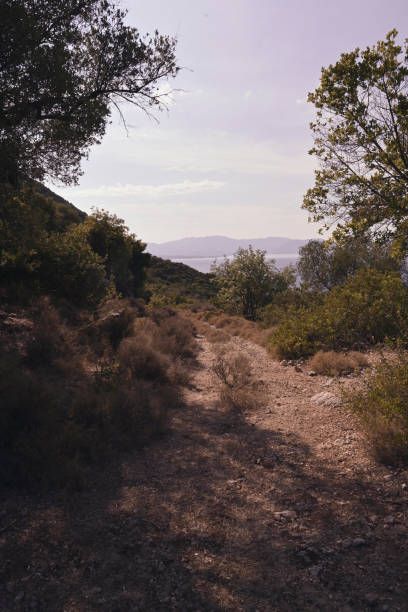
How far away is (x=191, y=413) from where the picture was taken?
304 inches

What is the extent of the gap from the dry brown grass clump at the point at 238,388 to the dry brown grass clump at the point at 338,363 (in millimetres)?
2090

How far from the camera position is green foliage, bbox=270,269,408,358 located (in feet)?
39.0

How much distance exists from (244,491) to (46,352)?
5.62 meters

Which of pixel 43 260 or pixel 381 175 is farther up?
pixel 381 175

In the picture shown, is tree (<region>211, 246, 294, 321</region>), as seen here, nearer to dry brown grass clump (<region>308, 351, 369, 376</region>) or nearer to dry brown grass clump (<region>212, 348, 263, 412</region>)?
dry brown grass clump (<region>308, 351, 369, 376</region>)

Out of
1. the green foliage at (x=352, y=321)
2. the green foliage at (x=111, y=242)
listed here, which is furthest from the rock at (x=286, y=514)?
the green foliage at (x=111, y=242)

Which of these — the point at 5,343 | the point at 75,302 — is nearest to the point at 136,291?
the point at 75,302

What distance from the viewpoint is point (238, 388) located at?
9.14 m

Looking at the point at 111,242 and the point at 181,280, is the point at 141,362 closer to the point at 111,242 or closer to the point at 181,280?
the point at 111,242

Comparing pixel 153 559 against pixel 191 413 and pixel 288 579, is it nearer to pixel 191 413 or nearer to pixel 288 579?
pixel 288 579

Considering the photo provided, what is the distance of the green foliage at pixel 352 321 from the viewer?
11891 mm

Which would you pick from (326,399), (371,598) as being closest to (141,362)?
(326,399)

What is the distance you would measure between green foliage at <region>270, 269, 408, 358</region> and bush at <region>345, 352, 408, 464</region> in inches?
220

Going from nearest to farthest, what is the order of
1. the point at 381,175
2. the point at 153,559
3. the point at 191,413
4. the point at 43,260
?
the point at 153,559 < the point at 191,413 < the point at 381,175 < the point at 43,260
